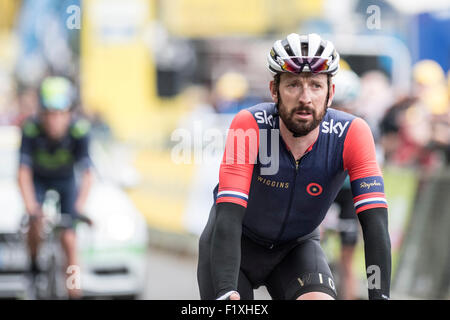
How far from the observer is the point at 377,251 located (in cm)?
446

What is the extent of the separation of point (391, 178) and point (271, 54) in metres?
6.43

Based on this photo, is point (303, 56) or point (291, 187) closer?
point (303, 56)

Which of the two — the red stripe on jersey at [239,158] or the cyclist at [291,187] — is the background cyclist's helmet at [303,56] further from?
the red stripe on jersey at [239,158]

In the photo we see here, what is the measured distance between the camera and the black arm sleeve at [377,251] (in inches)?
171

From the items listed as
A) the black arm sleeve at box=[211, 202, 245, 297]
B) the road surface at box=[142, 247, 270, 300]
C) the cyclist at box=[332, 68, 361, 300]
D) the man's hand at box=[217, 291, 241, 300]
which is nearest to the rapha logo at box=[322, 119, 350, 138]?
the black arm sleeve at box=[211, 202, 245, 297]

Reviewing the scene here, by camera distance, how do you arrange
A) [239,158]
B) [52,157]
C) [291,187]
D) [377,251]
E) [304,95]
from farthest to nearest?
[52,157], [291,187], [239,158], [304,95], [377,251]

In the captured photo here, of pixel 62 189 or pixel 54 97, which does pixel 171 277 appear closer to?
pixel 62 189

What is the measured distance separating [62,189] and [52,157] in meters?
0.42

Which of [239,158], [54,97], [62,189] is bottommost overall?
[62,189]

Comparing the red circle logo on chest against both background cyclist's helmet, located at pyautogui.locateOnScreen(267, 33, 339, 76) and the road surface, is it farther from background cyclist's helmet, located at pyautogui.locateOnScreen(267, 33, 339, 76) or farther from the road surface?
the road surface

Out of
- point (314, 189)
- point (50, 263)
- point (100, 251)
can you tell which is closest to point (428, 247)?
point (100, 251)

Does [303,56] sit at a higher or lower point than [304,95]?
higher

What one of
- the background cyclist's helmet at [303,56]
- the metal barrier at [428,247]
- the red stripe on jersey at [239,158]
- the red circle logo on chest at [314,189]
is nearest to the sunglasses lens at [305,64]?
the background cyclist's helmet at [303,56]
